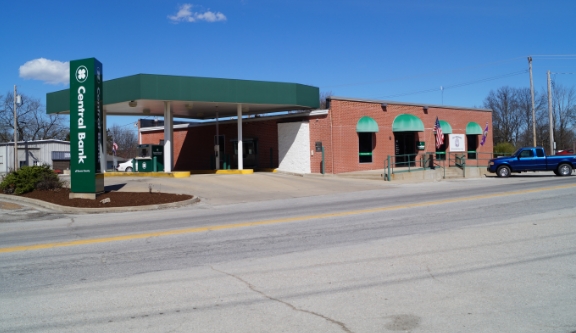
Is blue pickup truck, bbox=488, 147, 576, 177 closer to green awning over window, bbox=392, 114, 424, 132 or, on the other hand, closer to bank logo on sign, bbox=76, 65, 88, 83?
green awning over window, bbox=392, 114, 424, 132

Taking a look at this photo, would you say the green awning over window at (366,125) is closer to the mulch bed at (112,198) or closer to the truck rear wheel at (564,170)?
the truck rear wheel at (564,170)

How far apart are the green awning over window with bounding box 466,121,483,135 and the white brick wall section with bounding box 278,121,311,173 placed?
1568cm

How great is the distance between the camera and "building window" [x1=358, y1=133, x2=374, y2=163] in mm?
32219

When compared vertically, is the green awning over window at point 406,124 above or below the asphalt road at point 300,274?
above

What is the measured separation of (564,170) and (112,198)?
25.9 m

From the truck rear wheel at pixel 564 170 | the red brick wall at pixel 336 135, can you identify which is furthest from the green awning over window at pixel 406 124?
the truck rear wheel at pixel 564 170

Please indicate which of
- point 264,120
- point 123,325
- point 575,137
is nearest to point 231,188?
point 264,120

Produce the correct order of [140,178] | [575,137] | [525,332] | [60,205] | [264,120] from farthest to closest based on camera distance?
[575,137] → [264,120] → [140,178] → [60,205] → [525,332]

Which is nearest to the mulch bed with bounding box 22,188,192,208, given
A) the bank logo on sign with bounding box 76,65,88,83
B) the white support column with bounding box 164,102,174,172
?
the bank logo on sign with bounding box 76,65,88,83

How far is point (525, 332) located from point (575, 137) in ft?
237

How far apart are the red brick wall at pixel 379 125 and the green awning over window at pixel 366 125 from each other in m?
0.26

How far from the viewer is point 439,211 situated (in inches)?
561

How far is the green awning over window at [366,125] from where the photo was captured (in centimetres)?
3148

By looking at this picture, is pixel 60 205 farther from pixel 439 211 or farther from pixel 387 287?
pixel 387 287
